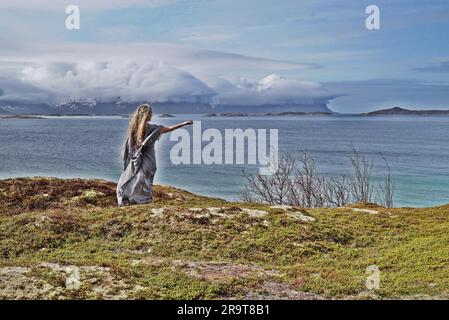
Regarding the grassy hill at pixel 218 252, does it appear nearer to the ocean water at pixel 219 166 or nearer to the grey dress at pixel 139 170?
the grey dress at pixel 139 170

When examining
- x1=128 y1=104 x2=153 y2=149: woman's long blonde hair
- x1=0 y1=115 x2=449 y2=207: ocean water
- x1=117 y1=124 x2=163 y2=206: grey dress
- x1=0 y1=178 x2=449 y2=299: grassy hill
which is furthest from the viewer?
x1=0 y1=115 x2=449 y2=207: ocean water

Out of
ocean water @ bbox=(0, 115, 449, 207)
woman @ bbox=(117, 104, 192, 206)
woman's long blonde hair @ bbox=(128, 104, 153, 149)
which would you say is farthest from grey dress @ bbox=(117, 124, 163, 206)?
ocean water @ bbox=(0, 115, 449, 207)

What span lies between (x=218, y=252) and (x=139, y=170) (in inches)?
282

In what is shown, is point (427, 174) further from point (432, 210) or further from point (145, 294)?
point (145, 294)

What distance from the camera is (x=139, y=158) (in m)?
24.8

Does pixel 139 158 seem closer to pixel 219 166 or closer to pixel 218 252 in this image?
pixel 218 252

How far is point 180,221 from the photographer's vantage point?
71.3 feet

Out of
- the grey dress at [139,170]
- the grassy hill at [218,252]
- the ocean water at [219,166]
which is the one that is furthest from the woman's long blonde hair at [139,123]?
the ocean water at [219,166]

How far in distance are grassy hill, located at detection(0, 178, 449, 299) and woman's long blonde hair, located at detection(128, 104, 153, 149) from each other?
288 centimetres

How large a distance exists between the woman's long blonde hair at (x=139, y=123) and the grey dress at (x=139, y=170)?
0.20 metres

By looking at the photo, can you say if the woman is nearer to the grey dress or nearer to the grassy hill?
the grey dress

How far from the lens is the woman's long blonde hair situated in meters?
24.3

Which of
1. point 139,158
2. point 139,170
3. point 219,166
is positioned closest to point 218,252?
point 139,170

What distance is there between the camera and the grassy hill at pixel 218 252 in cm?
1420
